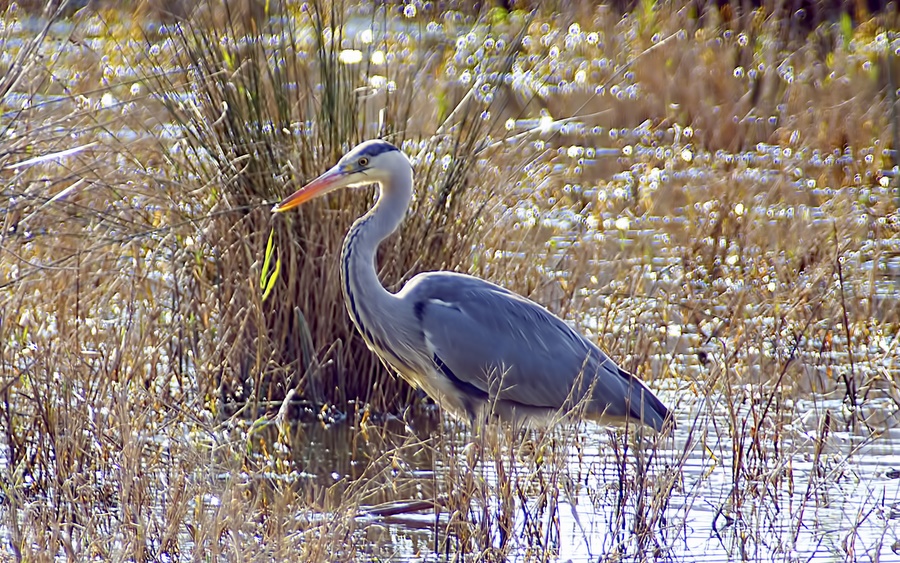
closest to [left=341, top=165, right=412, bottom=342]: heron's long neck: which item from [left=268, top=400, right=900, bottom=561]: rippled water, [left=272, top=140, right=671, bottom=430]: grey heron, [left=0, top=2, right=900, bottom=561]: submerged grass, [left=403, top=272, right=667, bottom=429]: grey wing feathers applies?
[left=272, top=140, right=671, bottom=430]: grey heron

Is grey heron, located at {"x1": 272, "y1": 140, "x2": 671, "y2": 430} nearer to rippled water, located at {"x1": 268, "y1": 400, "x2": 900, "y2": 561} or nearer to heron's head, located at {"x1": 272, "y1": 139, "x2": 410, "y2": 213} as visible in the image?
heron's head, located at {"x1": 272, "y1": 139, "x2": 410, "y2": 213}

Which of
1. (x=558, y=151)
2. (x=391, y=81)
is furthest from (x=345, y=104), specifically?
(x=558, y=151)

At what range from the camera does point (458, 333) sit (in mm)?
5102

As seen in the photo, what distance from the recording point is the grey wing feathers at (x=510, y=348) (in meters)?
5.05

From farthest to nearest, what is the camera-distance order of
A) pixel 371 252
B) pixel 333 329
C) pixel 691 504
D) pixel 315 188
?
pixel 333 329
pixel 371 252
pixel 315 188
pixel 691 504

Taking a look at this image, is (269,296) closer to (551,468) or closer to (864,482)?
(551,468)

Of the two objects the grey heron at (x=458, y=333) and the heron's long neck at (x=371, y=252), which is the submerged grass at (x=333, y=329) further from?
the heron's long neck at (x=371, y=252)

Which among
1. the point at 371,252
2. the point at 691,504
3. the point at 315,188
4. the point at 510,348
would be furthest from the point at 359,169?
the point at 691,504

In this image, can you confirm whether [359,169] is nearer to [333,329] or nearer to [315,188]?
[315,188]

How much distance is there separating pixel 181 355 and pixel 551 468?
1.74 metres

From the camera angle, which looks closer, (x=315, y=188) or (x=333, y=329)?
(x=315, y=188)

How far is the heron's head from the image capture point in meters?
5.02

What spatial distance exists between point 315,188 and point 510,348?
0.91 m

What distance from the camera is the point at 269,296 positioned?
5641mm
